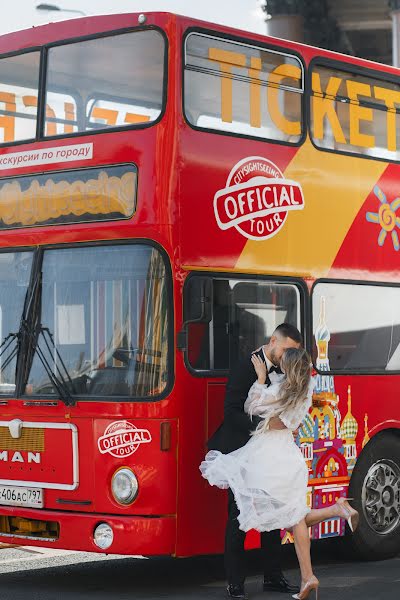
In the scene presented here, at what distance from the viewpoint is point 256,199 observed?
432 inches

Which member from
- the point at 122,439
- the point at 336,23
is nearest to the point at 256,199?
the point at 122,439

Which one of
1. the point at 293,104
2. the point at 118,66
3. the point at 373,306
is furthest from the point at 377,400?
the point at 118,66

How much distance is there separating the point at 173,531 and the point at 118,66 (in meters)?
3.33

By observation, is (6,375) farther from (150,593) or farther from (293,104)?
(293,104)

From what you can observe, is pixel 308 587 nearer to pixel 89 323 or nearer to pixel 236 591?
pixel 236 591

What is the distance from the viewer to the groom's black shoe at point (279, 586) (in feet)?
34.0

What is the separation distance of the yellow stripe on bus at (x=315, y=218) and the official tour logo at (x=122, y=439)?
1.50m

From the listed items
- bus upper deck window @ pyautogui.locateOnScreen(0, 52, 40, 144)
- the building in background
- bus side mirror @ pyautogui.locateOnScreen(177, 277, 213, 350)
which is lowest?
bus side mirror @ pyautogui.locateOnScreen(177, 277, 213, 350)

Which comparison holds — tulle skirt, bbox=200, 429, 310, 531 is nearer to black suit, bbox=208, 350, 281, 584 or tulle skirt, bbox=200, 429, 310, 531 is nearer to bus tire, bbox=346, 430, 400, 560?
black suit, bbox=208, 350, 281, 584

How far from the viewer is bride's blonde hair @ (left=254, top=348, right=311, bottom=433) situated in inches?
387

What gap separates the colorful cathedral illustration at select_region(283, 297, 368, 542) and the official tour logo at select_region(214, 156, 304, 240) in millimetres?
845

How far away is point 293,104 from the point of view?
37.5 feet

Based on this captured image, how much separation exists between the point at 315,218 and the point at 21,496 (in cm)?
309

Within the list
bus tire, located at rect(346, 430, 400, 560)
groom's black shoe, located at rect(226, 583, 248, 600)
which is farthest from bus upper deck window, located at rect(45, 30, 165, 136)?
bus tire, located at rect(346, 430, 400, 560)
